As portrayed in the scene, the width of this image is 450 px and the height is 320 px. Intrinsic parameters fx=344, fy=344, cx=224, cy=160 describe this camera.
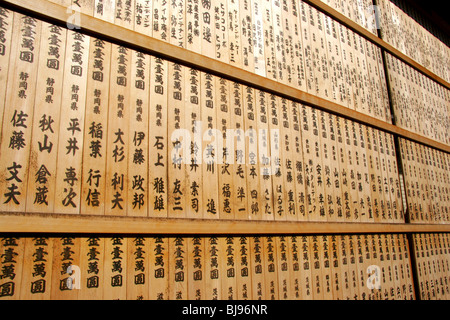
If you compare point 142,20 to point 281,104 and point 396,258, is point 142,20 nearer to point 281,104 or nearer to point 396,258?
point 281,104

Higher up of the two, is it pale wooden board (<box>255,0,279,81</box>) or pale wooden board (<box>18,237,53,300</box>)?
pale wooden board (<box>255,0,279,81</box>)

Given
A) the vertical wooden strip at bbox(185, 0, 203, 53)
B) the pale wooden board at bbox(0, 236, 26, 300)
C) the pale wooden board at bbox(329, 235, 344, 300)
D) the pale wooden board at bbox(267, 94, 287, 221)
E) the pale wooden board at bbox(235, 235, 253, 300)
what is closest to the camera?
the pale wooden board at bbox(0, 236, 26, 300)

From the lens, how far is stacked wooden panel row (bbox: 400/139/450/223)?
2369 millimetres

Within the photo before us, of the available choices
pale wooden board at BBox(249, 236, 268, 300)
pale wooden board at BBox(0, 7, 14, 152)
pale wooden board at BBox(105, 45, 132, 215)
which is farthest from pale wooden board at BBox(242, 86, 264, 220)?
pale wooden board at BBox(0, 7, 14, 152)

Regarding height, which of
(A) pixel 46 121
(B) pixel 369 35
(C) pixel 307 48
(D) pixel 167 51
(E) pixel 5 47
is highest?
(B) pixel 369 35

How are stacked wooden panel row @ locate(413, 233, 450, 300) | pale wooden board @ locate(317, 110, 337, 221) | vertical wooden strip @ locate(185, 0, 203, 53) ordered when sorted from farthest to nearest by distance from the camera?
stacked wooden panel row @ locate(413, 233, 450, 300) → pale wooden board @ locate(317, 110, 337, 221) → vertical wooden strip @ locate(185, 0, 203, 53)

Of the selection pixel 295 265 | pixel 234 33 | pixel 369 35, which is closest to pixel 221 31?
pixel 234 33

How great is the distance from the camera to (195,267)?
4.11ft

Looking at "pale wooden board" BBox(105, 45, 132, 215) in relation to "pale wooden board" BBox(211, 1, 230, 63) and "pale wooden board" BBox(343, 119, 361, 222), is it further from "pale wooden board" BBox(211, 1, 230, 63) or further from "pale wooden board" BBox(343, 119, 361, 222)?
"pale wooden board" BBox(343, 119, 361, 222)

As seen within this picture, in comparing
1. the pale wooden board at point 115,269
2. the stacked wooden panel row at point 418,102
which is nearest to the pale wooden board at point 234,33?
the pale wooden board at point 115,269

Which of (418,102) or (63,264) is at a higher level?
(418,102)

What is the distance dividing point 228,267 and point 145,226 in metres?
0.39

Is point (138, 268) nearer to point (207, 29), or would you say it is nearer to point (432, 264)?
point (207, 29)

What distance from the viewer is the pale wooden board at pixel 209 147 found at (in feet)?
4.45
